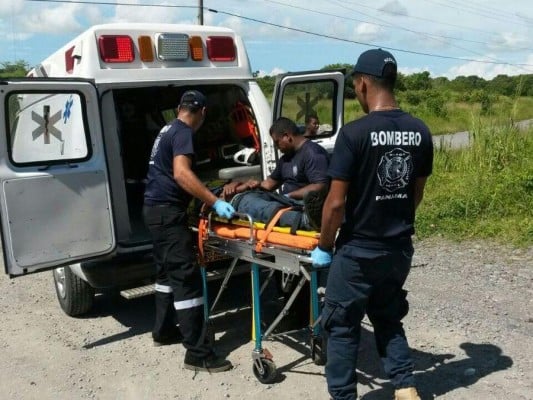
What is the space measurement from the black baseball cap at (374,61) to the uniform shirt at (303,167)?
1.52 m

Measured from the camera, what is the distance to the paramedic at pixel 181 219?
4.18 meters

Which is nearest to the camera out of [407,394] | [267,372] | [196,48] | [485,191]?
[407,394]

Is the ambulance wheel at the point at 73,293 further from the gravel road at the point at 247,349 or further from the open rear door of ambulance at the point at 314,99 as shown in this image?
the open rear door of ambulance at the point at 314,99

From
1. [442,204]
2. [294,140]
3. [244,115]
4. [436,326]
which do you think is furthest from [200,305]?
[442,204]

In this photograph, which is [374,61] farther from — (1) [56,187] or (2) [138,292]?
(2) [138,292]

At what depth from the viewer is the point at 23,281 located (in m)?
6.40

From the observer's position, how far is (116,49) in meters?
4.68

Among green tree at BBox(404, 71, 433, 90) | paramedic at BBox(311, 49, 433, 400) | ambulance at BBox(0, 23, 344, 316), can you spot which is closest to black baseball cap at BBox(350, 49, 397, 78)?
paramedic at BBox(311, 49, 433, 400)

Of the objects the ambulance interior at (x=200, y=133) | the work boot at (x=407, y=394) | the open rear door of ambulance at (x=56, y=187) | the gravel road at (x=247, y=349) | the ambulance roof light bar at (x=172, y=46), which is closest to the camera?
the work boot at (x=407, y=394)

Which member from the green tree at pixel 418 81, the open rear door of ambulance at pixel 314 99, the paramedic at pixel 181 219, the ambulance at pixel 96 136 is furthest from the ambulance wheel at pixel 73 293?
the green tree at pixel 418 81

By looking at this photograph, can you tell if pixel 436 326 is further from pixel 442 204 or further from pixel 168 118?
pixel 168 118

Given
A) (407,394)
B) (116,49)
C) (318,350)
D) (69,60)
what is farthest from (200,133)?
(407,394)

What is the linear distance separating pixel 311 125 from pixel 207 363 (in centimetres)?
247

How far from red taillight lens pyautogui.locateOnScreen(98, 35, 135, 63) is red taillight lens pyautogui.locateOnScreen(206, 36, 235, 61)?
671mm
